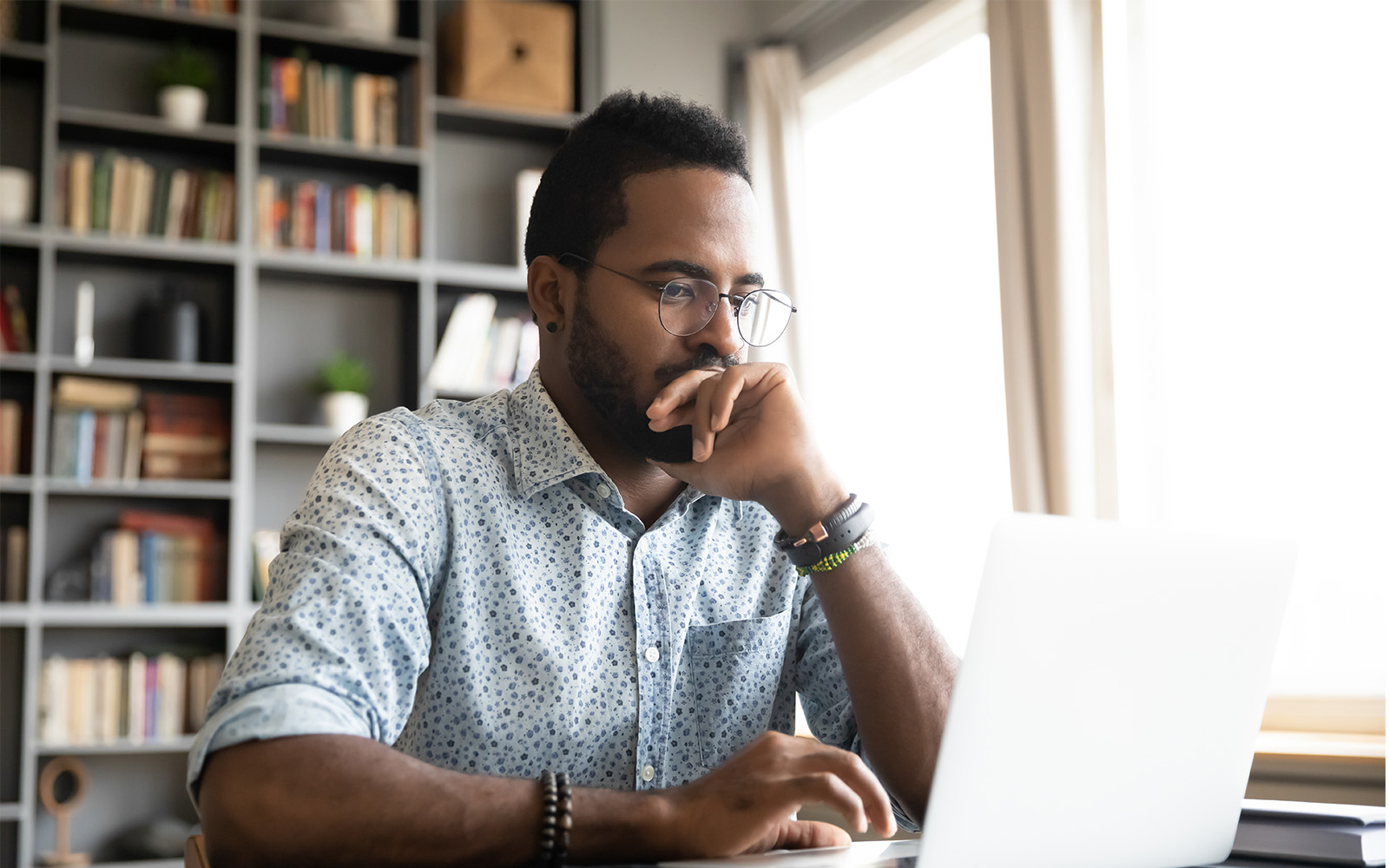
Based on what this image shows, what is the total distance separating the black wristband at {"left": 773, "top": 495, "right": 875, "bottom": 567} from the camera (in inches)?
49.9

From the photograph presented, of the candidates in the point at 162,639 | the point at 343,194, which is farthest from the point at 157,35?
the point at 162,639

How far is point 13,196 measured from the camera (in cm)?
321

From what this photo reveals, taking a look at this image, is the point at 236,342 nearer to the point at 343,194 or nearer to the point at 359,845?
the point at 343,194

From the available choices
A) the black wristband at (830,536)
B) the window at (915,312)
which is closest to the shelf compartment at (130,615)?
the window at (915,312)

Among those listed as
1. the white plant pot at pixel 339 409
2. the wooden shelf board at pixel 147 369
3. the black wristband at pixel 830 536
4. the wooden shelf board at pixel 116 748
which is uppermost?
the wooden shelf board at pixel 147 369

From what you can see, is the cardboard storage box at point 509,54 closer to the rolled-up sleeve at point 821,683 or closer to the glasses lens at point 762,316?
the glasses lens at point 762,316

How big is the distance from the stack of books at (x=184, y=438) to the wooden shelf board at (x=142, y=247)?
1.31 ft

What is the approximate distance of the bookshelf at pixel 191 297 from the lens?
3.25m

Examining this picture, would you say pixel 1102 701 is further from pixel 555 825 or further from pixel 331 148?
pixel 331 148

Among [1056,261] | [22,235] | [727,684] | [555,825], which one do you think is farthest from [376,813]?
[22,235]

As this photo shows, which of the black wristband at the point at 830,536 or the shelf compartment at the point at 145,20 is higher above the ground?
the shelf compartment at the point at 145,20

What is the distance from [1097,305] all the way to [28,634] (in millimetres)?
2713

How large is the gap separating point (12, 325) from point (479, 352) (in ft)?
4.05

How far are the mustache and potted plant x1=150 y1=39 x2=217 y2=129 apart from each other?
2.49 metres
